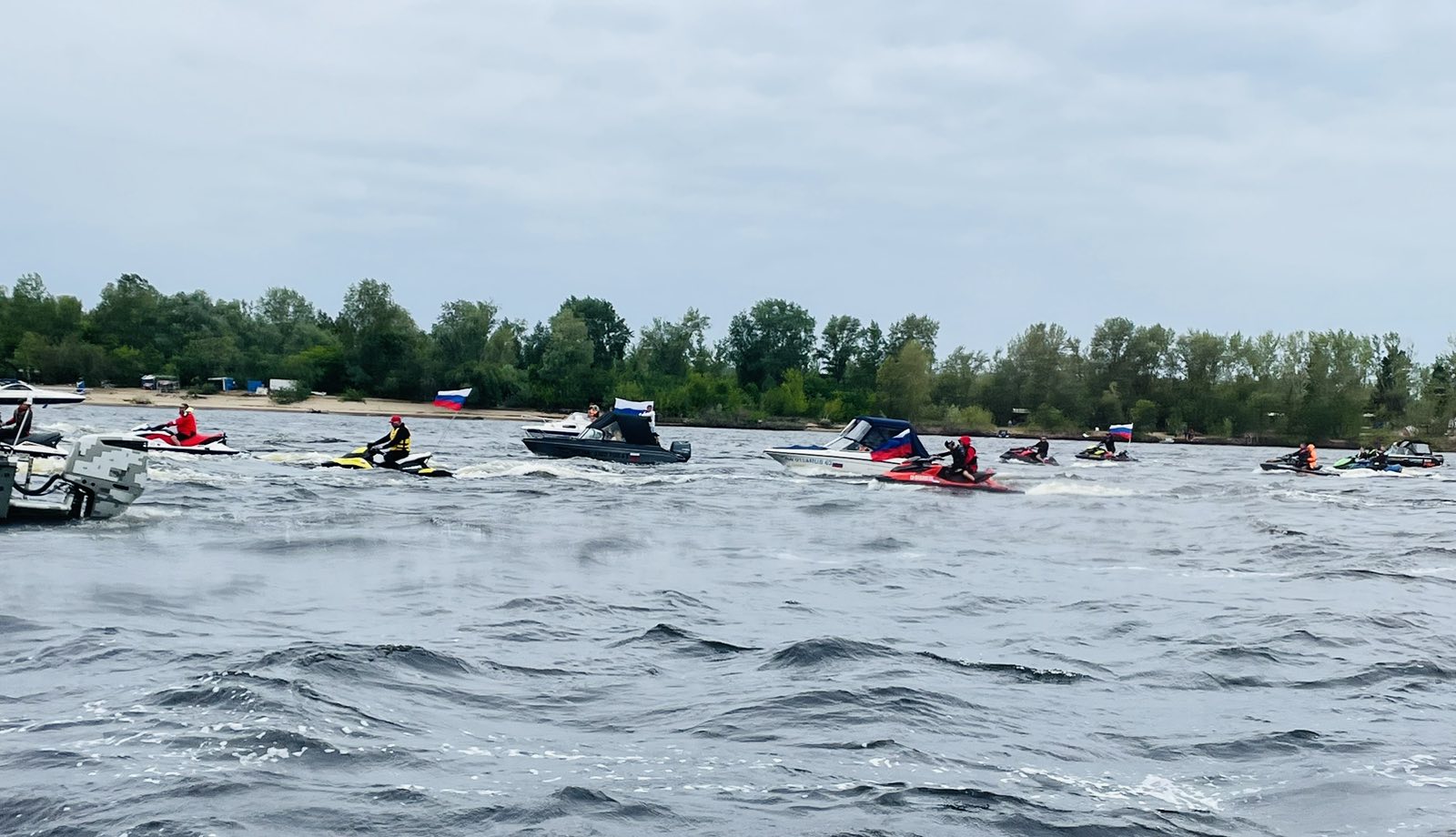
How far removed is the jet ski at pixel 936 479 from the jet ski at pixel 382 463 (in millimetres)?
13336

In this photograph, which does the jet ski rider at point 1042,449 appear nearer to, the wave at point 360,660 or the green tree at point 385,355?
the wave at point 360,660

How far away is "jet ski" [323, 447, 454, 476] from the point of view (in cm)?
3719

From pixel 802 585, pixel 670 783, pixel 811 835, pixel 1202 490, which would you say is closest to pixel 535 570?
pixel 802 585

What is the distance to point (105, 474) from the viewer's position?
2248cm

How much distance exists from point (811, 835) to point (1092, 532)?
22030 mm

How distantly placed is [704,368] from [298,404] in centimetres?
5108

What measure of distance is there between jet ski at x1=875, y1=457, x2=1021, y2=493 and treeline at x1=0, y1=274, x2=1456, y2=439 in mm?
89140

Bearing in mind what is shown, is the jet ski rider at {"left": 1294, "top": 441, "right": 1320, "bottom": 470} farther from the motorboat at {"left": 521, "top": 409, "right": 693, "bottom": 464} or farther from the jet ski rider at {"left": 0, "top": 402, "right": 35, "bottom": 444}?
the jet ski rider at {"left": 0, "top": 402, "right": 35, "bottom": 444}

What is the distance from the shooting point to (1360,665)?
1391 centimetres

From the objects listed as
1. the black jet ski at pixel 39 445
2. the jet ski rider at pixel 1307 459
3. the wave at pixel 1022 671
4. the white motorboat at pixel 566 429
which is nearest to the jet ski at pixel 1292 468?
the jet ski rider at pixel 1307 459

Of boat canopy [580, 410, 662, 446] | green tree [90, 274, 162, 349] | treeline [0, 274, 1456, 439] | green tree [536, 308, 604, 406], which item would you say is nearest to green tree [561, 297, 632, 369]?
treeline [0, 274, 1456, 439]

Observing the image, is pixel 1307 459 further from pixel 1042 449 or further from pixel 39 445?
pixel 39 445

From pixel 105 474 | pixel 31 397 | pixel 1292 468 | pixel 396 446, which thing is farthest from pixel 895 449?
pixel 105 474

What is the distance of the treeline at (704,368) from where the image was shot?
132m
